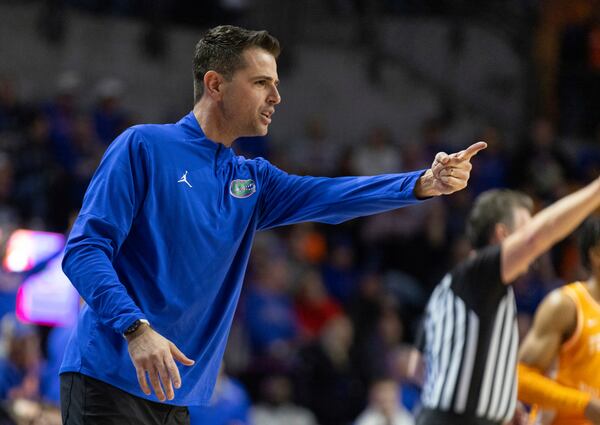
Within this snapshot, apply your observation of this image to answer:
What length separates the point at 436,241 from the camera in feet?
44.0

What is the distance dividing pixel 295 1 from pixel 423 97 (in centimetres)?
263

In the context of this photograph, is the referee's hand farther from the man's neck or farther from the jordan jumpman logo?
the man's neck

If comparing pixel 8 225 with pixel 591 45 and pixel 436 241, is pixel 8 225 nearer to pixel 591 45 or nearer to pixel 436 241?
pixel 436 241

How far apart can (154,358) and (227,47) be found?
150 cm

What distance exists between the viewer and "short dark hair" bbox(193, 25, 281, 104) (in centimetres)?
438

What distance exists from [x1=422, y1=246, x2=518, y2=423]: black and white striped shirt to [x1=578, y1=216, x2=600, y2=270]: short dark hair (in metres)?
0.73

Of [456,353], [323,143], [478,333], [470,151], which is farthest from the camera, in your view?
[323,143]

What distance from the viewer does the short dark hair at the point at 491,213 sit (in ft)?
18.1

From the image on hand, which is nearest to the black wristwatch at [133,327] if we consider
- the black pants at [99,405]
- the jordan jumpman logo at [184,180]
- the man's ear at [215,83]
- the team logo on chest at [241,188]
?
the black pants at [99,405]

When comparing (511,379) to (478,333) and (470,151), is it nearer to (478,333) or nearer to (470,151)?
(478,333)

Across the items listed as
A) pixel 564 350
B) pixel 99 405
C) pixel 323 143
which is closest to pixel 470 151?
pixel 99 405

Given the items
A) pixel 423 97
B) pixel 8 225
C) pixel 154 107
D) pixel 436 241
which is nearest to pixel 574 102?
pixel 423 97

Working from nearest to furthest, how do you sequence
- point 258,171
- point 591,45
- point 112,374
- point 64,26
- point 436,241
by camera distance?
point 112,374 → point 258,171 → point 436,241 → point 64,26 → point 591,45

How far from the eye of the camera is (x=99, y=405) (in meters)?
3.90
